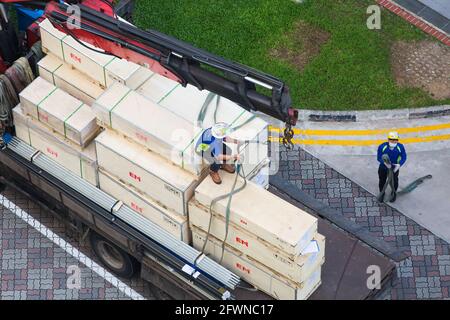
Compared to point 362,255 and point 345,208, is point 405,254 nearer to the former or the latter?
point 362,255

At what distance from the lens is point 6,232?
18.5m

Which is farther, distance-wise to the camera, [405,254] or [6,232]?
[6,232]

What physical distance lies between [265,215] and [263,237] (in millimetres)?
341

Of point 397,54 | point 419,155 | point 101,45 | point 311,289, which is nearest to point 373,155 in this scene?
point 419,155

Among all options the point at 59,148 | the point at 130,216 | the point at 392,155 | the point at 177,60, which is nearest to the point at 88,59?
the point at 59,148

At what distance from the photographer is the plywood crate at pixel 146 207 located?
16031 mm

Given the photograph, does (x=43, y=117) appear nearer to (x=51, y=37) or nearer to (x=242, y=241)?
(x=51, y=37)

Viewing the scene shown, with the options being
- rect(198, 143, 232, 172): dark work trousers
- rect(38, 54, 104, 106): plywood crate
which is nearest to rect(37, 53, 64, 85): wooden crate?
rect(38, 54, 104, 106): plywood crate

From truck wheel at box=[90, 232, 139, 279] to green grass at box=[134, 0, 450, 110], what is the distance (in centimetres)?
536

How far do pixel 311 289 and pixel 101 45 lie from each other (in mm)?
5180

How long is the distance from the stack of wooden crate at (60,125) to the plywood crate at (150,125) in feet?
1.62

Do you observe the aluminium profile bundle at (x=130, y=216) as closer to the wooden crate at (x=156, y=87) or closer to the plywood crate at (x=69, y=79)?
the plywood crate at (x=69, y=79)

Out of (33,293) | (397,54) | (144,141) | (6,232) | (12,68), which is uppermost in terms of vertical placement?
(397,54)

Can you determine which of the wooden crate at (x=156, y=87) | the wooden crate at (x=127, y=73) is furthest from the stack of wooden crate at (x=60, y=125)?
the wooden crate at (x=156, y=87)
